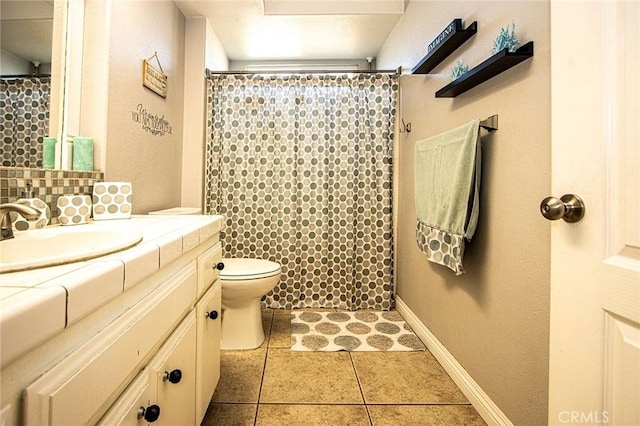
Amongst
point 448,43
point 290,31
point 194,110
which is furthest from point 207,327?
point 290,31

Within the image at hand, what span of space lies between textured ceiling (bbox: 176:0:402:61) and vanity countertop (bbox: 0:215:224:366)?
7.44 ft

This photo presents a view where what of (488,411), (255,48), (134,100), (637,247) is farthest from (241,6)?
(488,411)

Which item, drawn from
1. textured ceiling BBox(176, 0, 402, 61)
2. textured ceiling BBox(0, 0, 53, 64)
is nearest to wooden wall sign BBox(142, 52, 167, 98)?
textured ceiling BBox(0, 0, 53, 64)

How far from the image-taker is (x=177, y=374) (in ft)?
2.41

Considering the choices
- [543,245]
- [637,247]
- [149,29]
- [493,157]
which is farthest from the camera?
[149,29]

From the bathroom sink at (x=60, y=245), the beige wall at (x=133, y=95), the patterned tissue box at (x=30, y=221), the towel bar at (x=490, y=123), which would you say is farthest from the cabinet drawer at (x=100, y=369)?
the towel bar at (x=490, y=123)

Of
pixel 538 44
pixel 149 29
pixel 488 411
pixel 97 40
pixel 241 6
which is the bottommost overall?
pixel 488 411

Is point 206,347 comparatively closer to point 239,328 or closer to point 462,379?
point 239,328

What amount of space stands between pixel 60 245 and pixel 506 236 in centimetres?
145

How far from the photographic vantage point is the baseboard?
1165 millimetres

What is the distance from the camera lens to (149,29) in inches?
69.5

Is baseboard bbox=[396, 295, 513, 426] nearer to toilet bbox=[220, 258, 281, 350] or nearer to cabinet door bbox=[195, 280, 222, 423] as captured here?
toilet bbox=[220, 258, 281, 350]

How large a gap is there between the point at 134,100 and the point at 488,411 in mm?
2234

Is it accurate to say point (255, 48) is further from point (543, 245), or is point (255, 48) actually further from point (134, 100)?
point (543, 245)
